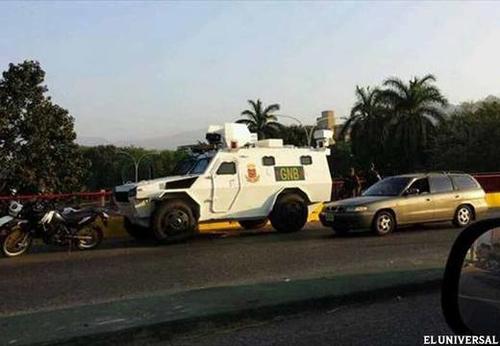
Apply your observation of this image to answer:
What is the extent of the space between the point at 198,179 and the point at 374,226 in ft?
13.1

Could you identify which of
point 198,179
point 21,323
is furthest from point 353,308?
point 198,179

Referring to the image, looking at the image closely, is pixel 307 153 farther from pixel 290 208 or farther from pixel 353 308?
pixel 353 308

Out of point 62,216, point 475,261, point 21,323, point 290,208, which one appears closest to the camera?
point 475,261

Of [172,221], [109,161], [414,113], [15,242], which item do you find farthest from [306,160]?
[109,161]

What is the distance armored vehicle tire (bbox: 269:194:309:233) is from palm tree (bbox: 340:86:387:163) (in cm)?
4219

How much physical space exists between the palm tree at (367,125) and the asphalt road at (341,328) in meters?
51.5

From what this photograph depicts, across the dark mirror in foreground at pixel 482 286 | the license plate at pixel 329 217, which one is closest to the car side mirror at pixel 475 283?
the dark mirror in foreground at pixel 482 286

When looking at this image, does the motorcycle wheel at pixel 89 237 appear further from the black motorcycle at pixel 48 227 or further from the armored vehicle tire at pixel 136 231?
the armored vehicle tire at pixel 136 231

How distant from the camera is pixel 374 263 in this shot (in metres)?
10.8

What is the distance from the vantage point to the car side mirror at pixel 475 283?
3289 mm

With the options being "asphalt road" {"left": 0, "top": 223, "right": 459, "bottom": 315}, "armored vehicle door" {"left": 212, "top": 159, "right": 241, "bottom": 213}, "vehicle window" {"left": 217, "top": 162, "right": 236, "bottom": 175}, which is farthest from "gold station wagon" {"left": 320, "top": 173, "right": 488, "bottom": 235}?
"vehicle window" {"left": 217, "top": 162, "right": 236, "bottom": 175}

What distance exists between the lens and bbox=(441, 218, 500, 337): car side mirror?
3289 millimetres

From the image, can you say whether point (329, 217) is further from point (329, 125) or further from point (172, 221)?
point (329, 125)

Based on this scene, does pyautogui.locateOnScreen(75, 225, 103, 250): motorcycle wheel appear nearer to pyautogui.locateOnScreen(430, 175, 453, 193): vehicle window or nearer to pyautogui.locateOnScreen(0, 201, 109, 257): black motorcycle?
pyautogui.locateOnScreen(0, 201, 109, 257): black motorcycle
